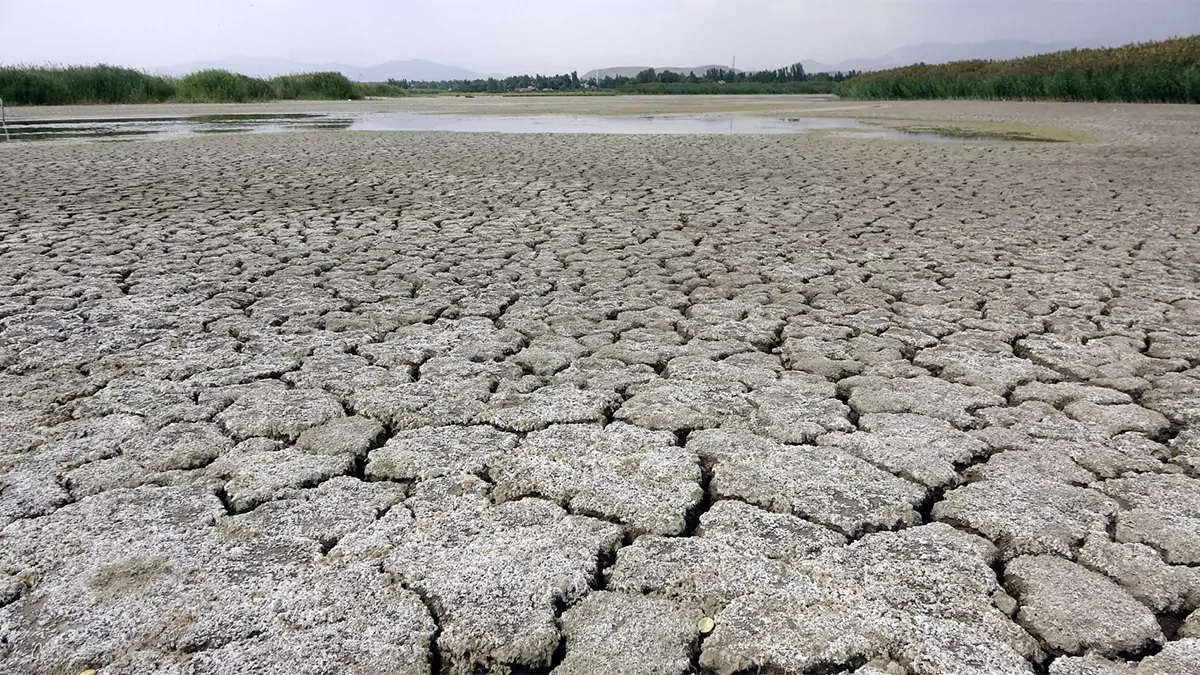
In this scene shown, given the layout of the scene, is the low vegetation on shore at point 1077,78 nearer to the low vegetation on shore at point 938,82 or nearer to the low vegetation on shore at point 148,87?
the low vegetation on shore at point 938,82

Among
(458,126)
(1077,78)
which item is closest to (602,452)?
(458,126)

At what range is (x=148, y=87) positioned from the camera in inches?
1093

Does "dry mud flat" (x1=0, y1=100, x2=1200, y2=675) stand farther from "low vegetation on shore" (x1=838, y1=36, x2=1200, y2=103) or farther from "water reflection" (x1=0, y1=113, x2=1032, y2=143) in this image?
"low vegetation on shore" (x1=838, y1=36, x2=1200, y2=103)

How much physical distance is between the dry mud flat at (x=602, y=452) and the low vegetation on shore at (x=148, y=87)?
75.8ft

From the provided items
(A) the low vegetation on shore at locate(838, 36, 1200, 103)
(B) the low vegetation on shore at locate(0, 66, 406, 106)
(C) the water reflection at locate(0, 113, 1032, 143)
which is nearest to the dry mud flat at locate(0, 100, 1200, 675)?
(C) the water reflection at locate(0, 113, 1032, 143)

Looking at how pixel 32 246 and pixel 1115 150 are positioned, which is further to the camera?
pixel 1115 150

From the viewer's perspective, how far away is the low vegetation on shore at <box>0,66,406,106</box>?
77.7 ft

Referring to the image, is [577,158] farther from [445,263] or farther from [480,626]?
[480,626]

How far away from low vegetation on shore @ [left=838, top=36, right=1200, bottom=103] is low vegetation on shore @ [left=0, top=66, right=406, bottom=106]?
2209 centimetres

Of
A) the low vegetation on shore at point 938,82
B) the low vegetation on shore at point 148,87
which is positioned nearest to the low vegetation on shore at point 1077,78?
the low vegetation on shore at point 938,82

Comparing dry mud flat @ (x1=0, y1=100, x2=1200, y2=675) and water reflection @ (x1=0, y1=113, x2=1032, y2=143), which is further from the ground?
water reflection @ (x1=0, y1=113, x2=1032, y2=143)

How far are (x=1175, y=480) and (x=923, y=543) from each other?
0.81 m

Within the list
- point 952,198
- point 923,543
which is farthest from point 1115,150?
point 923,543

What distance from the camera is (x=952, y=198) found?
6.74 m
